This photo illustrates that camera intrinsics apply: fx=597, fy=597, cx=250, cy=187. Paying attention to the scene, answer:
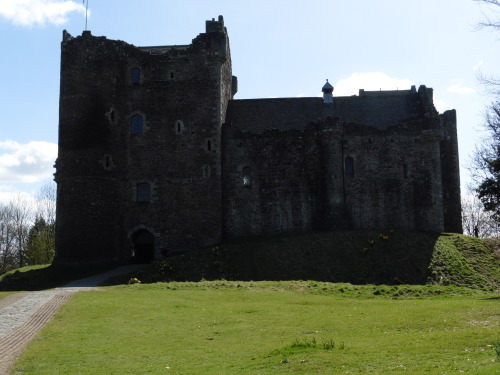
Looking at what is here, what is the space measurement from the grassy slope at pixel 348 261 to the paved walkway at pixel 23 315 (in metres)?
6.76

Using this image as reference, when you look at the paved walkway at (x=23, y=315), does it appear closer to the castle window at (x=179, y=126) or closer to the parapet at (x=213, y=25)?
the castle window at (x=179, y=126)

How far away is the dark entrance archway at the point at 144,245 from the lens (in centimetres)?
4303

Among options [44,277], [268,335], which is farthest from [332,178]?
[268,335]

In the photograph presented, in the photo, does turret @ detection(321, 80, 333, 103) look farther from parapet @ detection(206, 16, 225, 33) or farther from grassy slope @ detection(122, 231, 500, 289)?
grassy slope @ detection(122, 231, 500, 289)

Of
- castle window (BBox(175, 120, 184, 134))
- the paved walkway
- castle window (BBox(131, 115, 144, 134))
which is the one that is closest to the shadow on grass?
the paved walkway

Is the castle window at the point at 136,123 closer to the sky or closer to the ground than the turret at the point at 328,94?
closer to the ground

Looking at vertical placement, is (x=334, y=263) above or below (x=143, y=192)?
below

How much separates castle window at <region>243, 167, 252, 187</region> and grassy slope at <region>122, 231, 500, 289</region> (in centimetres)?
514

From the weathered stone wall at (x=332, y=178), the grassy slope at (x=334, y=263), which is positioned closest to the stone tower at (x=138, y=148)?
the weathered stone wall at (x=332, y=178)

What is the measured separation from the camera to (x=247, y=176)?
4297 centimetres

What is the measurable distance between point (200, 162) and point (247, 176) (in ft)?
11.5

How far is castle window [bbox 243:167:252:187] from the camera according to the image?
141 ft

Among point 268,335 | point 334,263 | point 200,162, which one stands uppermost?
point 200,162

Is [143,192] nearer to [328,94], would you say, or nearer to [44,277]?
[44,277]
